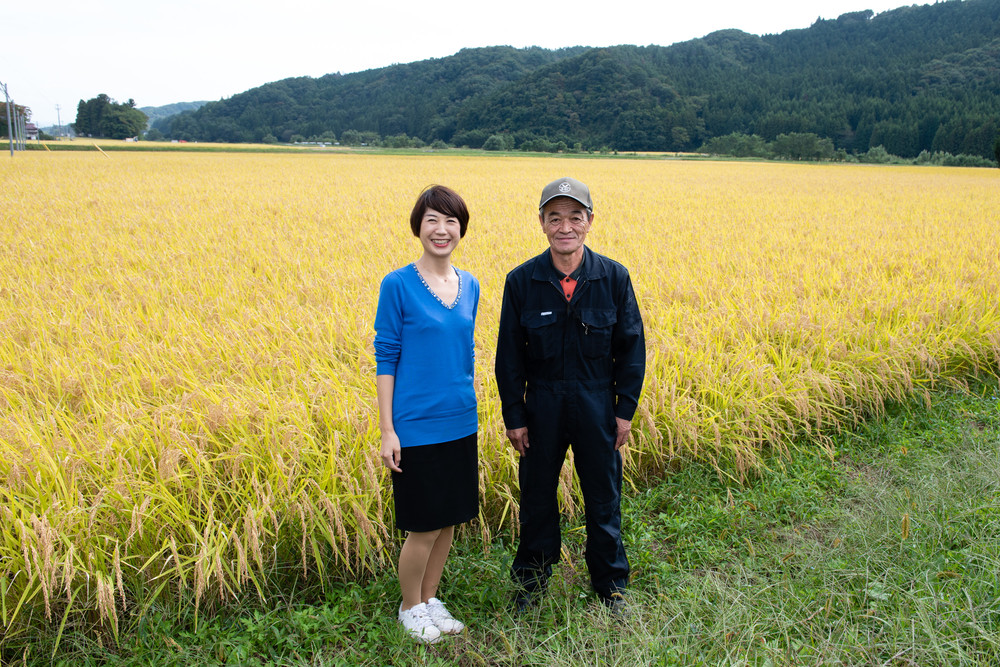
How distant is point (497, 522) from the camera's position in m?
2.61

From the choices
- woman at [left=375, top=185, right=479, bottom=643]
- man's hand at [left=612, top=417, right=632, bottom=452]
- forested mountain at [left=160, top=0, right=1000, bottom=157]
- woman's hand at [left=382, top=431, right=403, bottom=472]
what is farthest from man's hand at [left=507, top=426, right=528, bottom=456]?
forested mountain at [left=160, top=0, right=1000, bottom=157]

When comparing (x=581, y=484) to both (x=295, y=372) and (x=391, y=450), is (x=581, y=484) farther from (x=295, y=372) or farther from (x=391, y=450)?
(x=295, y=372)

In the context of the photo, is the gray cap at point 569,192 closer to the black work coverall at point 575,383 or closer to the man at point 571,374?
the man at point 571,374

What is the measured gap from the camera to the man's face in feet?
6.36

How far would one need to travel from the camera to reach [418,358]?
5.99 feet

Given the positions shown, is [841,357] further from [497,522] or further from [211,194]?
[211,194]

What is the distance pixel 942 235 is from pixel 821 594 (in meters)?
7.74

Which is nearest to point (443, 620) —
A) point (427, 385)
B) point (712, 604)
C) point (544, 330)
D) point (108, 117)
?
point (427, 385)

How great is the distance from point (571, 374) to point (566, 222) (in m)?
0.52

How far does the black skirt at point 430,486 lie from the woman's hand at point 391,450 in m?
0.04

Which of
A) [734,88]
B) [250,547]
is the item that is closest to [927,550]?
[250,547]

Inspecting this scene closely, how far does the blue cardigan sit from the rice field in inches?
22.3

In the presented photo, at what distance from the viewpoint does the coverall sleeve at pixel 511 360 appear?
203 centimetres

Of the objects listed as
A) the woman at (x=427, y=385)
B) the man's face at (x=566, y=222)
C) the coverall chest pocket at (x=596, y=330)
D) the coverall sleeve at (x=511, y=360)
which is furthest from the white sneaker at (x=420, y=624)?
the man's face at (x=566, y=222)
